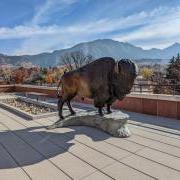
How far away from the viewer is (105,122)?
210 inches

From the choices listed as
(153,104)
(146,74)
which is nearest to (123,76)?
(153,104)

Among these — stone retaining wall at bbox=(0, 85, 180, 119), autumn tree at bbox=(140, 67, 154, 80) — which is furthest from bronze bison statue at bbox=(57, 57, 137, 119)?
autumn tree at bbox=(140, 67, 154, 80)

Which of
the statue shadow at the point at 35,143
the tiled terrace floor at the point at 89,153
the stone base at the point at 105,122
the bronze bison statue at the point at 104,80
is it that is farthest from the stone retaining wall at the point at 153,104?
the statue shadow at the point at 35,143

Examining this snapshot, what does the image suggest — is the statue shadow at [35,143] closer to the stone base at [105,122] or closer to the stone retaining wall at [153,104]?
the stone base at [105,122]

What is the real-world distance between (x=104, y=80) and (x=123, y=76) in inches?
17.5

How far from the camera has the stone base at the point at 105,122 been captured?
5008 millimetres

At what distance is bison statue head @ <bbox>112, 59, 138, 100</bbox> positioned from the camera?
4895 millimetres

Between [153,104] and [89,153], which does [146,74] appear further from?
[89,153]

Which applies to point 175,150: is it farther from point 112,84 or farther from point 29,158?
point 29,158

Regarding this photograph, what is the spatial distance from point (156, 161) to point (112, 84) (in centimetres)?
197

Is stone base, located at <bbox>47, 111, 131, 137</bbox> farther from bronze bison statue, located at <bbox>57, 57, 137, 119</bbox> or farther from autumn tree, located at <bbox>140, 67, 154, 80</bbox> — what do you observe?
autumn tree, located at <bbox>140, 67, 154, 80</bbox>

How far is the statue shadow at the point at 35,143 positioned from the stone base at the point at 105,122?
0.47 ft

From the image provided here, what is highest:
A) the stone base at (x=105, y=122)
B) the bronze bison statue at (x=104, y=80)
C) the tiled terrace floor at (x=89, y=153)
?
the bronze bison statue at (x=104, y=80)

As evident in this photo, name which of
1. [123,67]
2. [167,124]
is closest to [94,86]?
[123,67]
